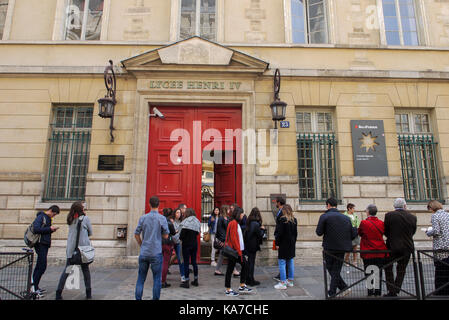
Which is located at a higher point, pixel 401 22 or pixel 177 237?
pixel 401 22

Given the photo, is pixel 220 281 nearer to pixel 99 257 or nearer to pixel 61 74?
pixel 99 257

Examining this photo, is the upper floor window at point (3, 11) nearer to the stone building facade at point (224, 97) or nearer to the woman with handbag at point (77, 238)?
the stone building facade at point (224, 97)

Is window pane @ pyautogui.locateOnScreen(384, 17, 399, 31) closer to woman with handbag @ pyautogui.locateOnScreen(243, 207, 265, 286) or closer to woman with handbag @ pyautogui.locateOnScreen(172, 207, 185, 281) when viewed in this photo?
woman with handbag @ pyautogui.locateOnScreen(243, 207, 265, 286)

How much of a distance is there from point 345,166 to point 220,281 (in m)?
4.88

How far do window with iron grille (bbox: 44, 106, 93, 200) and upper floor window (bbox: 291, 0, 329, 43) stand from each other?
7.10 meters

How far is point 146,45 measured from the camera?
9070mm

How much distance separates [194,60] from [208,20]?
1.85 meters

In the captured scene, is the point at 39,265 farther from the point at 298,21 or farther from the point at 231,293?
the point at 298,21

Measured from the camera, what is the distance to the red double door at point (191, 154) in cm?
852

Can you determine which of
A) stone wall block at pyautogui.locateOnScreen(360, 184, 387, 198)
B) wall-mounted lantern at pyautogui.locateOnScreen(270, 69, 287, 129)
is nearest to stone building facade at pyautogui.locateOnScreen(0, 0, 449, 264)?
stone wall block at pyautogui.locateOnScreen(360, 184, 387, 198)

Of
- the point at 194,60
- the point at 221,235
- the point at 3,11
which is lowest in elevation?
the point at 221,235

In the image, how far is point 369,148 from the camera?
28.2ft

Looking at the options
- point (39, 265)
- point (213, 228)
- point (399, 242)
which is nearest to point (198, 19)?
point (213, 228)
